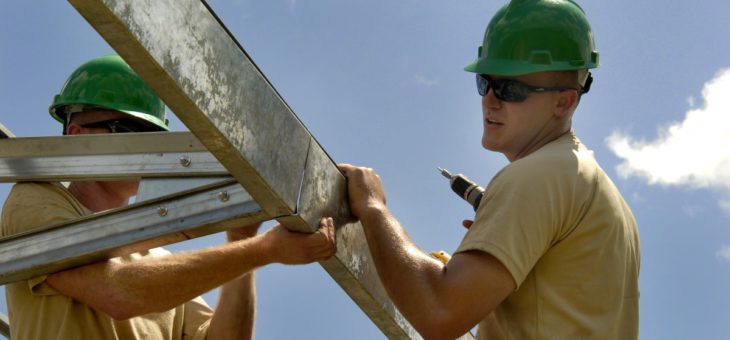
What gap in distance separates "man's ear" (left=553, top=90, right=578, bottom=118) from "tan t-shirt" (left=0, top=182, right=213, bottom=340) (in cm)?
192

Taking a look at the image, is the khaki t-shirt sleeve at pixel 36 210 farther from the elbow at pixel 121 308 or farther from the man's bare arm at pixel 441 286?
the man's bare arm at pixel 441 286

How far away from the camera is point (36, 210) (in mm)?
3830

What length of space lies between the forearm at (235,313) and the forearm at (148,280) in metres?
0.74

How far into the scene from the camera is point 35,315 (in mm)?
Answer: 3893

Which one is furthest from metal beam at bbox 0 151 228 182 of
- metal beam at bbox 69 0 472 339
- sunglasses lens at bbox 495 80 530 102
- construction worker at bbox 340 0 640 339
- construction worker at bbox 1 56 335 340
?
sunglasses lens at bbox 495 80 530 102

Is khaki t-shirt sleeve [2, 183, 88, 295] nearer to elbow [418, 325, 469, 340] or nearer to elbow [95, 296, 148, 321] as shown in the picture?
elbow [95, 296, 148, 321]

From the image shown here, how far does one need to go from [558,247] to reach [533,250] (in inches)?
5.4

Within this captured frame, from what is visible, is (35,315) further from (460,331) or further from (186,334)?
(460,331)

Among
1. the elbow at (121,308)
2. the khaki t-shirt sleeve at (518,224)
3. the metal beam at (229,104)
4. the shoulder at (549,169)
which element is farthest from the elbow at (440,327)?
the elbow at (121,308)

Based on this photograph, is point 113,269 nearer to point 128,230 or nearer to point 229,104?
point 128,230

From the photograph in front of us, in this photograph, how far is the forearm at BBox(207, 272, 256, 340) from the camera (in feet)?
14.9

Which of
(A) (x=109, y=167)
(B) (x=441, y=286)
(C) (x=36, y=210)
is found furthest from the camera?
(C) (x=36, y=210)

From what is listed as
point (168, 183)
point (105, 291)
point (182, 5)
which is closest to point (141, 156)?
point (168, 183)

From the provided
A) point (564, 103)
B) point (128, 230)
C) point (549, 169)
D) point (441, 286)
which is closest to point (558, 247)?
point (549, 169)
